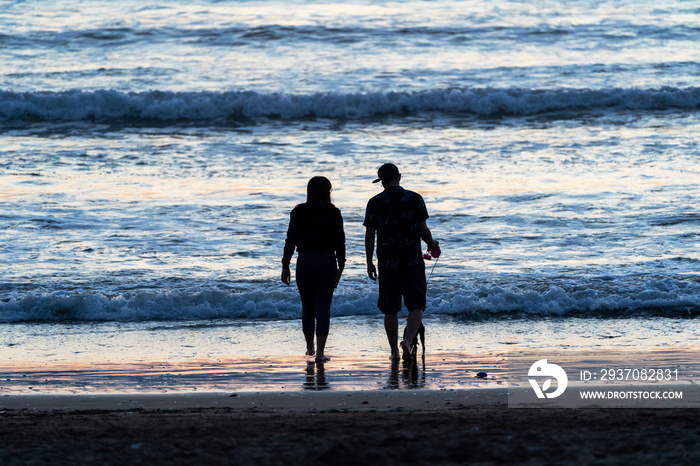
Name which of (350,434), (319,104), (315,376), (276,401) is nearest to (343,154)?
(319,104)

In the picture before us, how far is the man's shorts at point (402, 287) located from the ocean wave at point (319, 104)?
15.1 metres

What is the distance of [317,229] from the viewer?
665cm

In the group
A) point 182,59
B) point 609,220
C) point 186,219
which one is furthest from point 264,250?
point 182,59

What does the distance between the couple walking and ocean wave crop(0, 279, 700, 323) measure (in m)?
1.89

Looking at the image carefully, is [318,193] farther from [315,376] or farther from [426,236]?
[315,376]

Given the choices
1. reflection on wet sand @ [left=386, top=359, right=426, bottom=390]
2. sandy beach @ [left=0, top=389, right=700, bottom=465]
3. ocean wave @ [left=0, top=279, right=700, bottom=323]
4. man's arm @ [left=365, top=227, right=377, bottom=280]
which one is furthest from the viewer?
ocean wave @ [left=0, top=279, right=700, bottom=323]

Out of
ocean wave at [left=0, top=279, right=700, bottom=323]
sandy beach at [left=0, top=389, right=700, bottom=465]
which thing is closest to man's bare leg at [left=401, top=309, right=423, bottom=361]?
sandy beach at [left=0, top=389, right=700, bottom=465]

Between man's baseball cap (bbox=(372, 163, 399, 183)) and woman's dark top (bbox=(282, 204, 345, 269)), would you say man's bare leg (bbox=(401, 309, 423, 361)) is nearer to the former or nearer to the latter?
woman's dark top (bbox=(282, 204, 345, 269))

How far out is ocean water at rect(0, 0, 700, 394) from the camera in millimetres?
8875

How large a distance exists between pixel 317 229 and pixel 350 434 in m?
2.78

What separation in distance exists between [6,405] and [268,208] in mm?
7961

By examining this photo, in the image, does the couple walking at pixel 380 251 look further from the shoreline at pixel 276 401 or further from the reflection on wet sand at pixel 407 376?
the shoreline at pixel 276 401

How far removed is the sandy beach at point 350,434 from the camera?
371 cm

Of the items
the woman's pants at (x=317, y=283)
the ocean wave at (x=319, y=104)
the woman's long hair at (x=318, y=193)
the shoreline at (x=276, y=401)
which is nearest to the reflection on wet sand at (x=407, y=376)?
the shoreline at (x=276, y=401)
